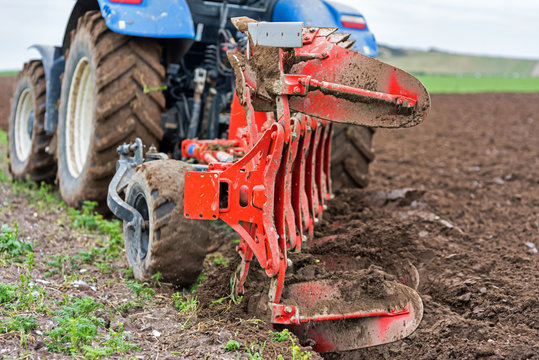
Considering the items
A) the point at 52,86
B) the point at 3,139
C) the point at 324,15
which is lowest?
the point at 3,139

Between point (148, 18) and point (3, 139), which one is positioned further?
point (3, 139)

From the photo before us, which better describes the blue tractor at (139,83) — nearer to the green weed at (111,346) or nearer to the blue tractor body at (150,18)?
the blue tractor body at (150,18)

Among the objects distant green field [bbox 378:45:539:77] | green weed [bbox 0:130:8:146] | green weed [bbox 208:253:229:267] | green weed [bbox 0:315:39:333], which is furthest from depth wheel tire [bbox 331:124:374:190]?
distant green field [bbox 378:45:539:77]

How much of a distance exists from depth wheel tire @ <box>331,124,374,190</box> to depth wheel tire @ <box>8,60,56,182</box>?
2.71 metres

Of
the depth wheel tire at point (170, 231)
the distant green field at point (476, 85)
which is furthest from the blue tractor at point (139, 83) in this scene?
the distant green field at point (476, 85)

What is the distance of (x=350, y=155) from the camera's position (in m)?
5.59

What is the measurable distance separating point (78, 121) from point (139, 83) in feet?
3.61

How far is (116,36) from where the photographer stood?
15.1 ft

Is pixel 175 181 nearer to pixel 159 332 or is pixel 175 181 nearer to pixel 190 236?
pixel 190 236

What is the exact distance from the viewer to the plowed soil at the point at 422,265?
299 cm

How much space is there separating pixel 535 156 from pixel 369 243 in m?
6.08

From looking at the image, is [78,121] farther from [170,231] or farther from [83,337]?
[83,337]

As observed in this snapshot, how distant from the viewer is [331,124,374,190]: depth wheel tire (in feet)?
18.0

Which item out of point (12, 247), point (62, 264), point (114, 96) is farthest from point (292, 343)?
point (114, 96)
